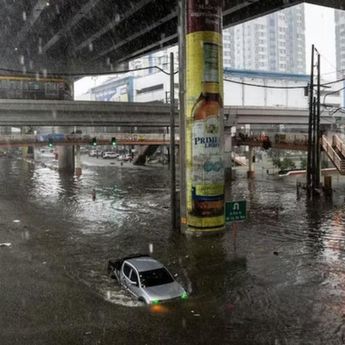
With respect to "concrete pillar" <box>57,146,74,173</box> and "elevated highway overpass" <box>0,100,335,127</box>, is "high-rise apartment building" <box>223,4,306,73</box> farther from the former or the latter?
"elevated highway overpass" <box>0,100,335,127</box>

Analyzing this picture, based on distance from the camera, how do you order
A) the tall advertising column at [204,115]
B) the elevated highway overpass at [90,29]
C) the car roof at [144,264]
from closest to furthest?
the car roof at [144,264] → the tall advertising column at [204,115] → the elevated highway overpass at [90,29]

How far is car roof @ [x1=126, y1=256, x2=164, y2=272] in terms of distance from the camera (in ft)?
48.4

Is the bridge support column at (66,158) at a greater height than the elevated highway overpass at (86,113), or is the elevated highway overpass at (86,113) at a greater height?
the elevated highway overpass at (86,113)

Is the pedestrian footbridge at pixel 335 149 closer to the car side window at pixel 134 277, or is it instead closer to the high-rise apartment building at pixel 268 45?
the car side window at pixel 134 277

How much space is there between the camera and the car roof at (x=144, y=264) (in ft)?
48.4

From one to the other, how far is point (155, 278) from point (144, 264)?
0.78 m

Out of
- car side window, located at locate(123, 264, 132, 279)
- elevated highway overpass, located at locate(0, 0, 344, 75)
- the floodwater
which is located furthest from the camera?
elevated highway overpass, located at locate(0, 0, 344, 75)

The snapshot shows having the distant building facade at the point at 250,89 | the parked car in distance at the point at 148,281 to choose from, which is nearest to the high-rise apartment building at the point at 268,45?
the distant building facade at the point at 250,89

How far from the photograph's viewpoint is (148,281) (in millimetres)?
14336

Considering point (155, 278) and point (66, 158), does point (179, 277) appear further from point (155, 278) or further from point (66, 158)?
point (66, 158)

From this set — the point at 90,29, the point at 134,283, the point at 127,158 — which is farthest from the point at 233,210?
the point at 127,158

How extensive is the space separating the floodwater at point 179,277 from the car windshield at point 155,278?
0.77m

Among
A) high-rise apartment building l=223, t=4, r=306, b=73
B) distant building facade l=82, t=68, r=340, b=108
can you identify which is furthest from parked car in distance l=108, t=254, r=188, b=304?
high-rise apartment building l=223, t=4, r=306, b=73

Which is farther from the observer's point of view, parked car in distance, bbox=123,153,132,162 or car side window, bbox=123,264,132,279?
parked car in distance, bbox=123,153,132,162
